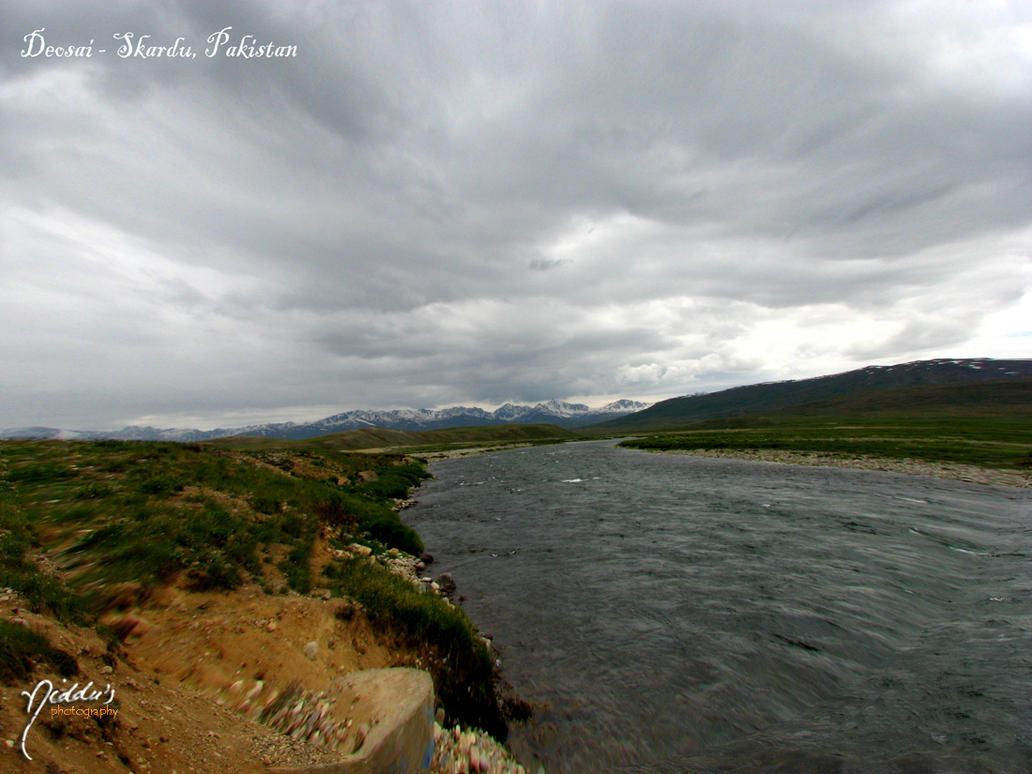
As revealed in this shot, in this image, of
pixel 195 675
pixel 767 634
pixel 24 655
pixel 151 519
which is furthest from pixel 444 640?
pixel 151 519

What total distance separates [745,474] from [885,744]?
40722mm

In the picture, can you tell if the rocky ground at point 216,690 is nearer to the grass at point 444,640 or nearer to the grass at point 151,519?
the grass at point 444,640

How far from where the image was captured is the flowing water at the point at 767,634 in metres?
8.52

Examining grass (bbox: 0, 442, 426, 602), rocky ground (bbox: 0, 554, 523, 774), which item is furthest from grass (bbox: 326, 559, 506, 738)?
grass (bbox: 0, 442, 426, 602)

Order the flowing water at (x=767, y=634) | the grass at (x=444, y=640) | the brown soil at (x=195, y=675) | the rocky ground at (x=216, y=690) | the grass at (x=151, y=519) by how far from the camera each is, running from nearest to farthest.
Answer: the brown soil at (x=195, y=675)
the rocky ground at (x=216, y=690)
the flowing water at (x=767, y=634)
the grass at (x=444, y=640)
the grass at (x=151, y=519)

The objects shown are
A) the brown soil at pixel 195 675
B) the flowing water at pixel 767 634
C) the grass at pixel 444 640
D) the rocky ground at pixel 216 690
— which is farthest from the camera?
the grass at pixel 444 640

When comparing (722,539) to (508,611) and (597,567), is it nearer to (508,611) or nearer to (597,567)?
(597,567)

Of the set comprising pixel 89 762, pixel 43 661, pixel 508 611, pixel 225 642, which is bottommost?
pixel 508 611

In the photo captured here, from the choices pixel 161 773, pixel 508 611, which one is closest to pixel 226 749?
pixel 161 773

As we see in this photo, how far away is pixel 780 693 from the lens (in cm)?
1000

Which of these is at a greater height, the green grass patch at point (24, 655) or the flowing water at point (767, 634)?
the green grass patch at point (24, 655)

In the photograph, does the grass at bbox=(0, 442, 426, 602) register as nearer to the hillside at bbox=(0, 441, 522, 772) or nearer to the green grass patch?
the hillside at bbox=(0, 441, 522, 772)

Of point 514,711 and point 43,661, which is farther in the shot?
point 514,711

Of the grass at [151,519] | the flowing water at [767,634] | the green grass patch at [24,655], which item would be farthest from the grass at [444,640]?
the green grass patch at [24,655]
